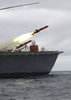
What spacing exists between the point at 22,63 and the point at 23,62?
0.33 metres

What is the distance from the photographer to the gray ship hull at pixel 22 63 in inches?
1903

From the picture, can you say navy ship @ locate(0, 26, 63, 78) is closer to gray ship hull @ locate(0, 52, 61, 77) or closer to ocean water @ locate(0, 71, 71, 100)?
gray ship hull @ locate(0, 52, 61, 77)

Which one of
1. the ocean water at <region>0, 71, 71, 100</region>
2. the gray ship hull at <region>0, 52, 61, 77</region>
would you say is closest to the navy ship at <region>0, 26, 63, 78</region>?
the gray ship hull at <region>0, 52, 61, 77</region>

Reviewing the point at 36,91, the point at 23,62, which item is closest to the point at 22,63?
the point at 23,62

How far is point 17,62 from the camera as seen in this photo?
162 feet

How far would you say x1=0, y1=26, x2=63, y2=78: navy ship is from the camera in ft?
159

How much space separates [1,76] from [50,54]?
45.8 ft

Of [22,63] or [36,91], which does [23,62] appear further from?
[36,91]

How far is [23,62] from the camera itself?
50062mm

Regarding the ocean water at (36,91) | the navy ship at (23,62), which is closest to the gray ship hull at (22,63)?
the navy ship at (23,62)

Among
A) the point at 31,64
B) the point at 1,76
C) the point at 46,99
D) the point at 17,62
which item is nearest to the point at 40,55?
the point at 31,64

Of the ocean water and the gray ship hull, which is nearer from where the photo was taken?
the ocean water

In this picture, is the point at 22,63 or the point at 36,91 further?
the point at 22,63

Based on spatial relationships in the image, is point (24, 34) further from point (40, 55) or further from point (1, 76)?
point (1, 76)
